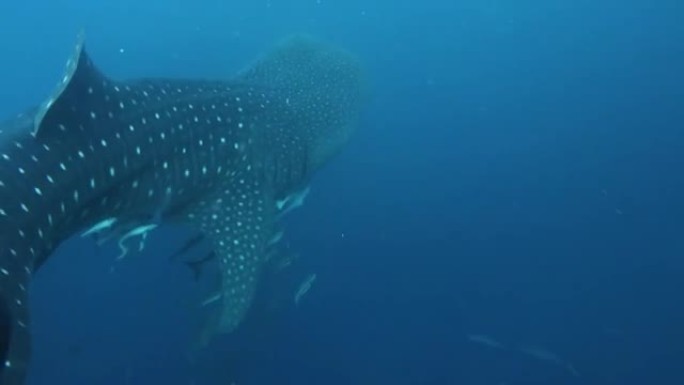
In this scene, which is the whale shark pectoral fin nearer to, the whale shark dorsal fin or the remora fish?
the remora fish

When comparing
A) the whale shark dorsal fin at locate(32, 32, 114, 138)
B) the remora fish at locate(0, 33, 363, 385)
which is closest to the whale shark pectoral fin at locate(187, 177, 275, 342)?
the remora fish at locate(0, 33, 363, 385)

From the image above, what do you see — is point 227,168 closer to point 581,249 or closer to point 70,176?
point 70,176

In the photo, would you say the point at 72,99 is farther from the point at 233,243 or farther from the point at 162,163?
the point at 233,243

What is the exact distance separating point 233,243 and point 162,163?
84cm

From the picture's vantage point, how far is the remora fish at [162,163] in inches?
128

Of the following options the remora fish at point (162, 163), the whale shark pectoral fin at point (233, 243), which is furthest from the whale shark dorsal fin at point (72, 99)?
the whale shark pectoral fin at point (233, 243)

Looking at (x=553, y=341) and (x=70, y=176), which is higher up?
(x=70, y=176)

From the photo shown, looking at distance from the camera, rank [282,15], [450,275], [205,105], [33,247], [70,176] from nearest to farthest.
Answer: [33,247]
[70,176]
[205,105]
[450,275]
[282,15]

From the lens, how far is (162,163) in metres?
4.42

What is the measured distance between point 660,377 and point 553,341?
985 mm

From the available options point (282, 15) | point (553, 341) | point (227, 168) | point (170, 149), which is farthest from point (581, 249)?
point (282, 15)

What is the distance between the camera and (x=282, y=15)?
1258 cm

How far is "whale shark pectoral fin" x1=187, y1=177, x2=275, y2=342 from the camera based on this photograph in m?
4.79

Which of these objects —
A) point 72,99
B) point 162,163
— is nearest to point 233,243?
point 162,163
